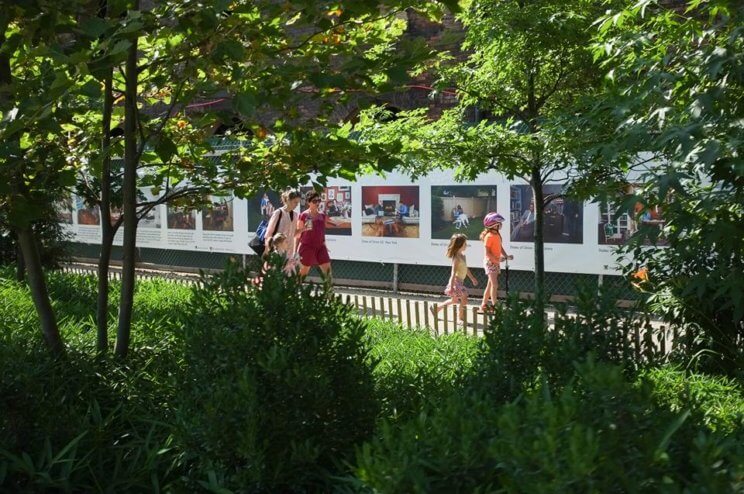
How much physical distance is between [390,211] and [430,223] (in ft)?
3.13

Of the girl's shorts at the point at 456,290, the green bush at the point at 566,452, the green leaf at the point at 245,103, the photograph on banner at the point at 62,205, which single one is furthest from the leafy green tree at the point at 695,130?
the photograph on banner at the point at 62,205

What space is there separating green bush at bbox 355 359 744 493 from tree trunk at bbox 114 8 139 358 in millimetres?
3052

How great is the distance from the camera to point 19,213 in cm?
410

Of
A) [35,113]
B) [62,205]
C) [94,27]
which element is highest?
[94,27]

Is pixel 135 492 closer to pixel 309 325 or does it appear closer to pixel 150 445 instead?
pixel 150 445

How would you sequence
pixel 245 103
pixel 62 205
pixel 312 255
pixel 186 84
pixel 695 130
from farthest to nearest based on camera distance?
pixel 62 205, pixel 312 255, pixel 186 84, pixel 695 130, pixel 245 103

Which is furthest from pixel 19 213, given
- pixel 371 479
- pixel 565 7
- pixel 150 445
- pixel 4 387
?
pixel 565 7

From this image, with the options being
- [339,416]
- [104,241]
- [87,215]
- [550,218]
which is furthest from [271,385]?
[87,215]

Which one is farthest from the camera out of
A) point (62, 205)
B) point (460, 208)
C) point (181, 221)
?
point (181, 221)

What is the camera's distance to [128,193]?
508 cm

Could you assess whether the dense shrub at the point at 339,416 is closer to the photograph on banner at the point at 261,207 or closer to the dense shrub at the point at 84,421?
the dense shrub at the point at 84,421

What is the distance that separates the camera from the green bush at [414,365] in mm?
3982

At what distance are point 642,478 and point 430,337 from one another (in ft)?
19.6

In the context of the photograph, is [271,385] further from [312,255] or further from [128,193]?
[312,255]
